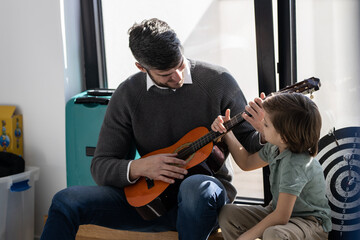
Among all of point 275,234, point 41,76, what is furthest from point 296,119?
point 41,76

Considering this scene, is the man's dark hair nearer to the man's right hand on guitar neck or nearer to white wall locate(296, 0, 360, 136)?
the man's right hand on guitar neck

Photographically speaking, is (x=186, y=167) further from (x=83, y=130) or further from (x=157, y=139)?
(x=83, y=130)

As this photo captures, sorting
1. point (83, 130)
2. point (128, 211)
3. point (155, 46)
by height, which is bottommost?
point (128, 211)

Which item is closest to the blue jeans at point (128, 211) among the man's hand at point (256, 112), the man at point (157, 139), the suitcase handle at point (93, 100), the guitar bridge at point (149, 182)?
the man at point (157, 139)

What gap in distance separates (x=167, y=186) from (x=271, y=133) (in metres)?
0.44

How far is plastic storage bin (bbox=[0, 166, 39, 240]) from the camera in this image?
88.4 inches

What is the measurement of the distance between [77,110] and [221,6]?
32.1 inches

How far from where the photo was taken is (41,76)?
7.76 feet

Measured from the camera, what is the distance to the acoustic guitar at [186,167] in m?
1.71

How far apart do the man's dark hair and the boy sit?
36 cm

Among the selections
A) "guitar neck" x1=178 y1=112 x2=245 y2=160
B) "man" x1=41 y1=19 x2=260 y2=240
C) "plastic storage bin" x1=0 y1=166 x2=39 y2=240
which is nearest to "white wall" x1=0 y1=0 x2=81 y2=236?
"plastic storage bin" x1=0 y1=166 x2=39 y2=240

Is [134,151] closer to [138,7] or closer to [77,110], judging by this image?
[77,110]

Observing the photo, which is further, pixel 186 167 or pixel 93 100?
pixel 93 100

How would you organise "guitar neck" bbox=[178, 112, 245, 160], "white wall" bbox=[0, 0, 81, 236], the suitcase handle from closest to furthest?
"guitar neck" bbox=[178, 112, 245, 160]
the suitcase handle
"white wall" bbox=[0, 0, 81, 236]
